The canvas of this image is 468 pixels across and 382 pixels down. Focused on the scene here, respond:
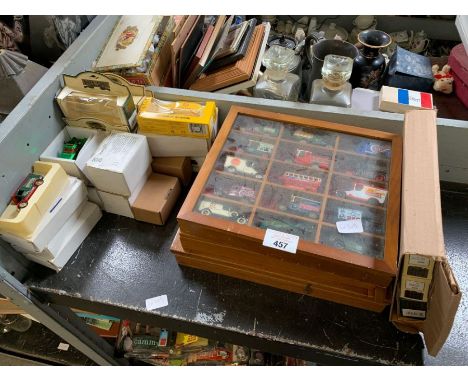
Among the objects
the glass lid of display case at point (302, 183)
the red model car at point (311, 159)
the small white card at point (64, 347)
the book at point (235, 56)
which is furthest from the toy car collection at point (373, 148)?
the small white card at point (64, 347)

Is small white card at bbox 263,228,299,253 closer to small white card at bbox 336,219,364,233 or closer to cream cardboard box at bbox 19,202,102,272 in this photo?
small white card at bbox 336,219,364,233

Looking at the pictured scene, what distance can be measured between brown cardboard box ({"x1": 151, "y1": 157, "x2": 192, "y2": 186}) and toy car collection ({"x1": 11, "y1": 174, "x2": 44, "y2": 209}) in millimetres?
328

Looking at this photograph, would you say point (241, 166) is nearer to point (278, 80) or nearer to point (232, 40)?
point (278, 80)

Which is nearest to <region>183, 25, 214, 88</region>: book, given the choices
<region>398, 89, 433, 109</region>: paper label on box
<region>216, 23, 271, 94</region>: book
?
<region>216, 23, 271, 94</region>: book

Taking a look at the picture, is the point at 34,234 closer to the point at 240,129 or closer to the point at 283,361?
the point at 240,129

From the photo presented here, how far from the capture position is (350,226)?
3.00ft

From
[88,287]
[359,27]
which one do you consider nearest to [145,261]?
[88,287]

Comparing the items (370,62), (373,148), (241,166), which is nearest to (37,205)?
(241,166)

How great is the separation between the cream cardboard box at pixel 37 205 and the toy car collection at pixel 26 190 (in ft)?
0.03

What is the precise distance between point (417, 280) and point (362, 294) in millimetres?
142

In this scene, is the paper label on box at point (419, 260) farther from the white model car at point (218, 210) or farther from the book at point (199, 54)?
the book at point (199, 54)

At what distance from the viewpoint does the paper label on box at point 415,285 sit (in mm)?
844

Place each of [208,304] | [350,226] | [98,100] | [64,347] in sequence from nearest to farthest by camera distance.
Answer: [350,226]
[208,304]
[98,100]
[64,347]

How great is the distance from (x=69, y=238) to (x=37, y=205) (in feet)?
0.50
